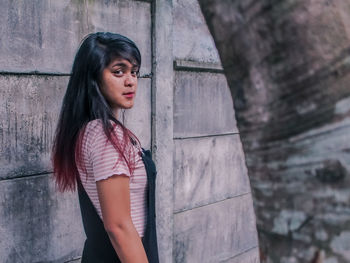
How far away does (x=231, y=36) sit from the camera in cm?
93

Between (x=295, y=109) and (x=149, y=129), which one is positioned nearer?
(x=295, y=109)

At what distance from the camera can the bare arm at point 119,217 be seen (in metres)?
1.77

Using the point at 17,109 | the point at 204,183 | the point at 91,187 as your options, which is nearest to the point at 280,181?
the point at 91,187

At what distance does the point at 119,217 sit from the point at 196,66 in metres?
2.27

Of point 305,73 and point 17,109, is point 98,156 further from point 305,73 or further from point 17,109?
point 305,73

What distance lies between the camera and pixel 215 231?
13.8 feet

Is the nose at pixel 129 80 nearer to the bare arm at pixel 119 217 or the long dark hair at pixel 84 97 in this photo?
the long dark hair at pixel 84 97

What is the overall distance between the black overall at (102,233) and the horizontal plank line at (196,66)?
170 cm

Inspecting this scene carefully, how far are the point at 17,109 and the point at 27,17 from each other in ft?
1.79

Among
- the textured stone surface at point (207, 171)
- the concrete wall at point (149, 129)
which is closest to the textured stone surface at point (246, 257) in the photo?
the concrete wall at point (149, 129)

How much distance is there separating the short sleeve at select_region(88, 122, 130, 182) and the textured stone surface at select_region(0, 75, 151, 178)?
88 cm

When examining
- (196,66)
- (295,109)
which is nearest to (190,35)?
(196,66)

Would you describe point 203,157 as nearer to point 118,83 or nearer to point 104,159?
point 118,83

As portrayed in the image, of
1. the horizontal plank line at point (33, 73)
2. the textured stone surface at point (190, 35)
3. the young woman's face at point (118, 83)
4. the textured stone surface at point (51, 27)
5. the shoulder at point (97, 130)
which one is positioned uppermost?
the textured stone surface at point (190, 35)
